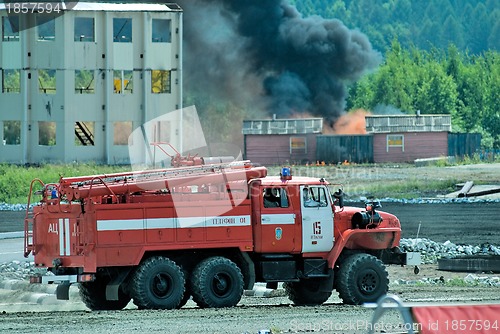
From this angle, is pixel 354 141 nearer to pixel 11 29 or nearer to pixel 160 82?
pixel 160 82

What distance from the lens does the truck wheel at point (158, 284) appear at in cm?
2042

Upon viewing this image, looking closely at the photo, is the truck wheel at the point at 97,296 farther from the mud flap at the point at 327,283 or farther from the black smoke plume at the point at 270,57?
the black smoke plume at the point at 270,57

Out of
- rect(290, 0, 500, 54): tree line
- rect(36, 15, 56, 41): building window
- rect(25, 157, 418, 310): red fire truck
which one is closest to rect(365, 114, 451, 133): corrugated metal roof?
rect(36, 15, 56, 41): building window

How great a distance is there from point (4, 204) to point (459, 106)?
194 feet

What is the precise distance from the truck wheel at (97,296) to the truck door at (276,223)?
2.61m

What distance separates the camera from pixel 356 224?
22031mm

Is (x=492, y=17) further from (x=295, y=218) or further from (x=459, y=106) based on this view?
(x=295, y=218)

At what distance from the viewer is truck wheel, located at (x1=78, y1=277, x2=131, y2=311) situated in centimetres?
2161

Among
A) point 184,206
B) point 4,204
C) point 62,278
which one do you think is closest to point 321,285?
point 184,206

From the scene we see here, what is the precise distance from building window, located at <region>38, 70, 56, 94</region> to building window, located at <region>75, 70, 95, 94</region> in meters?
1.21

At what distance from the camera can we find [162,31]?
205 feet

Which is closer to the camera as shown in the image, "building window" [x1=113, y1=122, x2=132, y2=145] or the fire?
"building window" [x1=113, y1=122, x2=132, y2=145]

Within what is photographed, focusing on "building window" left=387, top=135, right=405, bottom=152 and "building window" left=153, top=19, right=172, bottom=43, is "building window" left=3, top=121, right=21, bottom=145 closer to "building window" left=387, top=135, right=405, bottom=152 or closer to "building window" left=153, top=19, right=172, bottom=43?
"building window" left=153, top=19, right=172, bottom=43

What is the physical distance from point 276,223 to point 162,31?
4192cm
